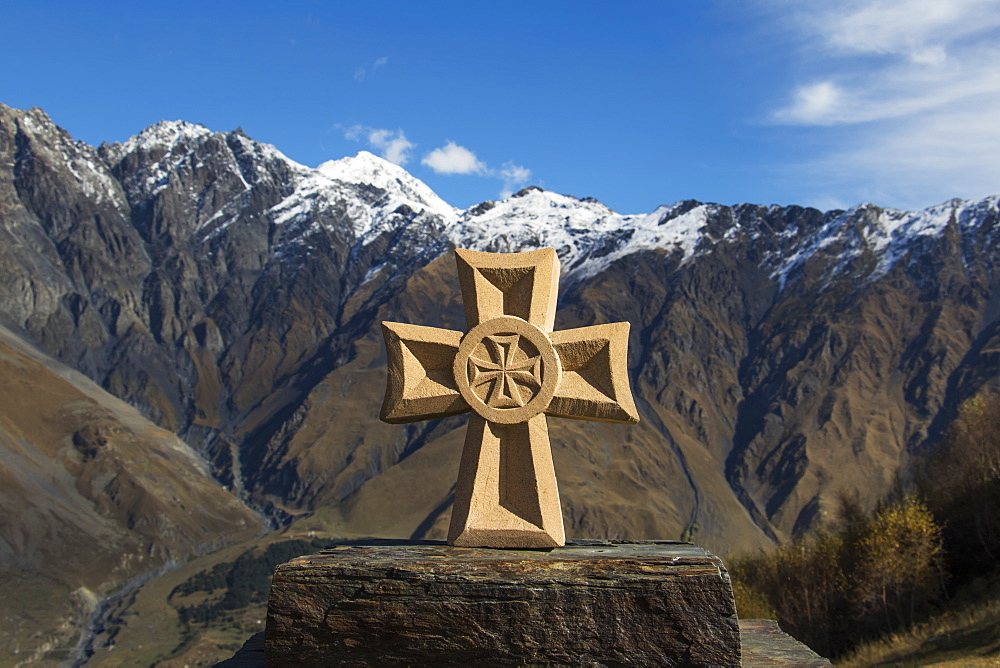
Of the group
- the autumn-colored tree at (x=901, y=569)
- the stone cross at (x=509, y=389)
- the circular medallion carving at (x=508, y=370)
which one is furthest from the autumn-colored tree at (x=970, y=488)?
the circular medallion carving at (x=508, y=370)

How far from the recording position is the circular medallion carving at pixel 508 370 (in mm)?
11938

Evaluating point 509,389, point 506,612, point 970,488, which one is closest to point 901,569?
point 970,488

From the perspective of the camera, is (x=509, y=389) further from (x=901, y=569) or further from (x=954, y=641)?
(x=901, y=569)

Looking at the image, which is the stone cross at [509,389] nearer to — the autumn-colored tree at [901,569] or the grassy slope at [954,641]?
the grassy slope at [954,641]

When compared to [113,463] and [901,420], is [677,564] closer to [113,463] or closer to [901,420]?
[113,463]

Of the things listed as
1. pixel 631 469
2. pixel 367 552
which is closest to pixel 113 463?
pixel 631 469

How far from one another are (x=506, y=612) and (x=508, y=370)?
3308mm

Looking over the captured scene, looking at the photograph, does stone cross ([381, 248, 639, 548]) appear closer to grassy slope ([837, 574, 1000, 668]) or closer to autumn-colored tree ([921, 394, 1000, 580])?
grassy slope ([837, 574, 1000, 668])

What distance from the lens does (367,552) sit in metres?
11.2

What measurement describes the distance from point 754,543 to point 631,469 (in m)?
23.8

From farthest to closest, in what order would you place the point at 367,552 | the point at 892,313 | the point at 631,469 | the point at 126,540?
the point at 892,313 < the point at 631,469 < the point at 126,540 < the point at 367,552

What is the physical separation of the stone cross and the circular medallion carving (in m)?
0.01

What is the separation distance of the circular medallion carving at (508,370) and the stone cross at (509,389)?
0.01 meters

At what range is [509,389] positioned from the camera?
11984mm
